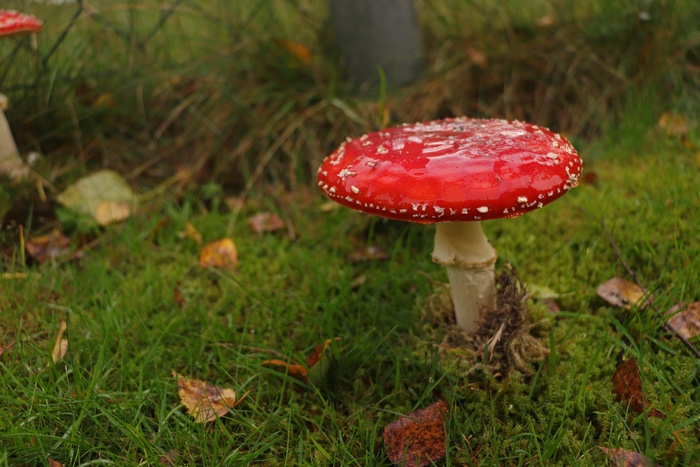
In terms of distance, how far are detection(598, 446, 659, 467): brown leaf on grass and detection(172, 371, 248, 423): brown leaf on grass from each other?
120cm

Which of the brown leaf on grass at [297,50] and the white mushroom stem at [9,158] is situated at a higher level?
the brown leaf on grass at [297,50]

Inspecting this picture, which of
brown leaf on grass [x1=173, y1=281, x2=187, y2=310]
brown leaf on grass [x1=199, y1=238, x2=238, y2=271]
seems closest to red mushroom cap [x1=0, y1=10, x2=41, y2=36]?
brown leaf on grass [x1=199, y1=238, x2=238, y2=271]

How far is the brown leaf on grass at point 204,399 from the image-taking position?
1786 mm

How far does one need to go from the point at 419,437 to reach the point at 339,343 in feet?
1.74

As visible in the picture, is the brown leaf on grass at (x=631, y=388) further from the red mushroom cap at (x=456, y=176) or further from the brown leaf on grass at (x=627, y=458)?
the red mushroom cap at (x=456, y=176)

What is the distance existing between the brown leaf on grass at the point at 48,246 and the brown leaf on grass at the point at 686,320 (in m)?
2.83

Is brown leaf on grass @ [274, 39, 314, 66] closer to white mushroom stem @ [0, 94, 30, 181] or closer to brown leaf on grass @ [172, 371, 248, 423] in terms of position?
white mushroom stem @ [0, 94, 30, 181]

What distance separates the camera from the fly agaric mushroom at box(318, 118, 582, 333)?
1485mm

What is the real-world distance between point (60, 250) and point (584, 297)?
2600 millimetres

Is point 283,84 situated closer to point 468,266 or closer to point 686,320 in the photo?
point 468,266

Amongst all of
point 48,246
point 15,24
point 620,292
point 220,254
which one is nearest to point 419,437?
point 620,292

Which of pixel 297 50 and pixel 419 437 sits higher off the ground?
pixel 297 50

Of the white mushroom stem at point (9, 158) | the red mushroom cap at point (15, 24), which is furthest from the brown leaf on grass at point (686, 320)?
the white mushroom stem at point (9, 158)

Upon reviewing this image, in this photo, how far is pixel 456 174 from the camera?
151cm
